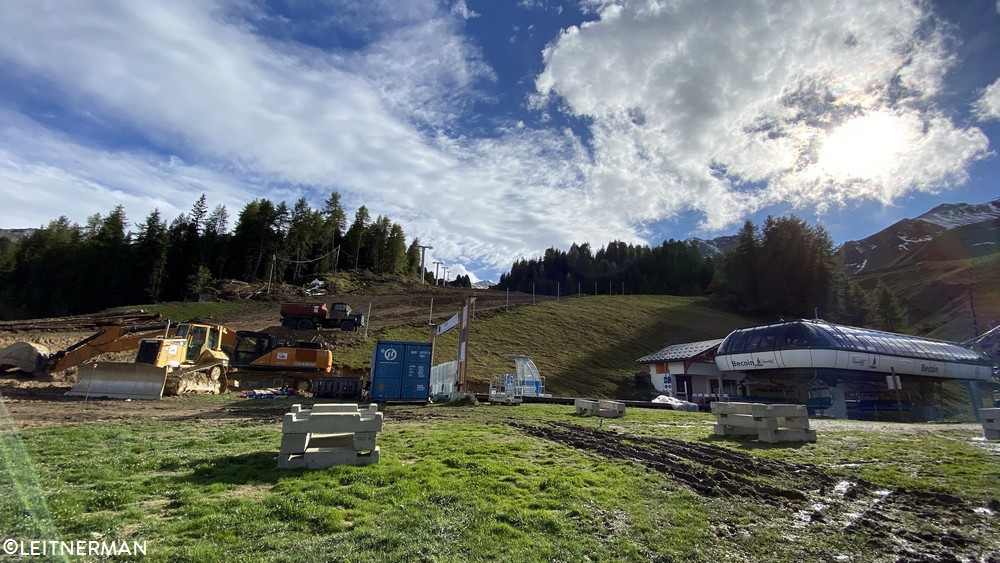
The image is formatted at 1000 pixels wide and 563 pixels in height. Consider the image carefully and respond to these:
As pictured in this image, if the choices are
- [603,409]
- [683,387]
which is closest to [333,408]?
[603,409]

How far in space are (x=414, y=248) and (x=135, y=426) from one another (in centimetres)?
9908

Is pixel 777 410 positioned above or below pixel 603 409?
above

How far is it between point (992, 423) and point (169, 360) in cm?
3292

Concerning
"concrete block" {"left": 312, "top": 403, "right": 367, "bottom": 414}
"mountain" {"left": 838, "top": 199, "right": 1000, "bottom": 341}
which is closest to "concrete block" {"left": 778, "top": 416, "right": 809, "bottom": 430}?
"concrete block" {"left": 312, "top": 403, "right": 367, "bottom": 414}

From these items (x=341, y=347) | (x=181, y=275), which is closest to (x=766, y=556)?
(x=341, y=347)

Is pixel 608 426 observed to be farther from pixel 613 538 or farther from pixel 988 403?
pixel 988 403

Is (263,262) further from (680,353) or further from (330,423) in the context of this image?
(330,423)

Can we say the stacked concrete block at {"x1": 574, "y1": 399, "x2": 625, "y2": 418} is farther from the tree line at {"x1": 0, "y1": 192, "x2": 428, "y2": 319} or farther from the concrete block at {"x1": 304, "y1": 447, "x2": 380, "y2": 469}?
the tree line at {"x1": 0, "y1": 192, "x2": 428, "y2": 319}

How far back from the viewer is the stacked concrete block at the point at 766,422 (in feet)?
41.3

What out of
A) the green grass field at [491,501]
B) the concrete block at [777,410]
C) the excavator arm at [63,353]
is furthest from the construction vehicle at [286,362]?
the concrete block at [777,410]

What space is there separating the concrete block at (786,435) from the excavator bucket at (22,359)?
3267 cm

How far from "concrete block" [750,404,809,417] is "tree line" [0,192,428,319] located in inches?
2693

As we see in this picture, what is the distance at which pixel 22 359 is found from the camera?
2325 cm

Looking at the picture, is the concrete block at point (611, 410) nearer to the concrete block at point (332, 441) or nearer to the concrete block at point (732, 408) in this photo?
the concrete block at point (732, 408)
